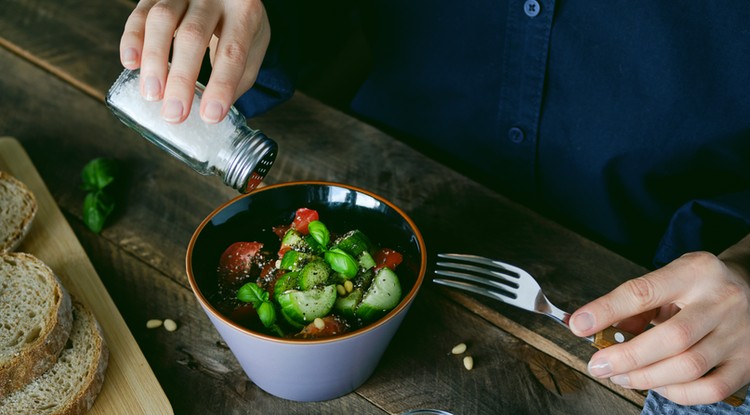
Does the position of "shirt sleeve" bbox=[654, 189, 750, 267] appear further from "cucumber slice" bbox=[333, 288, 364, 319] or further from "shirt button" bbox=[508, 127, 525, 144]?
"cucumber slice" bbox=[333, 288, 364, 319]

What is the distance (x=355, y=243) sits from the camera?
986 millimetres

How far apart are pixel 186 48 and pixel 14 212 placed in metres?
0.54

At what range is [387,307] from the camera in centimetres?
94

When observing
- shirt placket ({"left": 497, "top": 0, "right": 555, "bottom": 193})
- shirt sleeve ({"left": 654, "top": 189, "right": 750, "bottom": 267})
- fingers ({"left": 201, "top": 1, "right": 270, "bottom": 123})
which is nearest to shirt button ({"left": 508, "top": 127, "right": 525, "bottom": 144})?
shirt placket ({"left": 497, "top": 0, "right": 555, "bottom": 193})

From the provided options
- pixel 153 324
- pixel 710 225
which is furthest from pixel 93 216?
pixel 710 225

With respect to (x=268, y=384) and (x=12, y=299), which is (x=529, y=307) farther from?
(x=12, y=299)

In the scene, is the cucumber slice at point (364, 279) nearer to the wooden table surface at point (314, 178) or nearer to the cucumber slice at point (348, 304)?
the cucumber slice at point (348, 304)

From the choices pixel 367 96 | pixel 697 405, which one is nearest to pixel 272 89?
pixel 367 96

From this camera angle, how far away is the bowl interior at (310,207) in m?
1.02

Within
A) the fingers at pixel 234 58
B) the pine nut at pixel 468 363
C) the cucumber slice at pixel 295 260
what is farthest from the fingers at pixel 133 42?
the pine nut at pixel 468 363

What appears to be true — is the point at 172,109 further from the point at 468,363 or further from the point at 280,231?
the point at 468,363

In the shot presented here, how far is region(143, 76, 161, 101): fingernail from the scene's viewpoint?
3.05ft

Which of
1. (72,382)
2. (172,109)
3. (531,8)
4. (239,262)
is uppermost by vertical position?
(531,8)

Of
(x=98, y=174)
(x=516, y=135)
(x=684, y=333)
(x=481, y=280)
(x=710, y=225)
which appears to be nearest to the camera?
(x=684, y=333)
